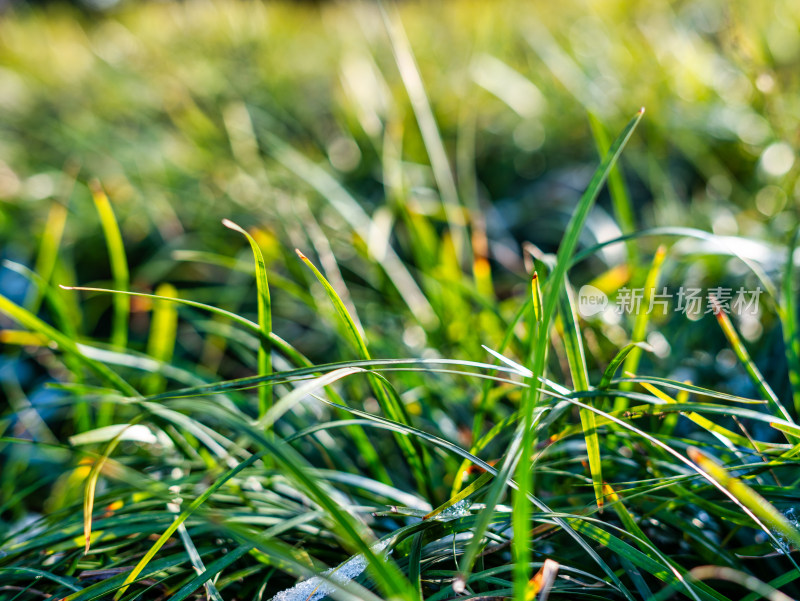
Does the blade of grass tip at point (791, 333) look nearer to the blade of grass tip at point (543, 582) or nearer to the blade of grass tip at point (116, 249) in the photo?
the blade of grass tip at point (543, 582)

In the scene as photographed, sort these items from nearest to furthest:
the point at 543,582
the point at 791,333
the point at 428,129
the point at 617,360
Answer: the point at 543,582 → the point at 617,360 → the point at 791,333 → the point at 428,129

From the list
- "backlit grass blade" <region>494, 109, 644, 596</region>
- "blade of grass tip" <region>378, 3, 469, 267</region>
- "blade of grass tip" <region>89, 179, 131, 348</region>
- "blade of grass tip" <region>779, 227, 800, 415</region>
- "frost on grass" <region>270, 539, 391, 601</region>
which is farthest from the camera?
"blade of grass tip" <region>378, 3, 469, 267</region>

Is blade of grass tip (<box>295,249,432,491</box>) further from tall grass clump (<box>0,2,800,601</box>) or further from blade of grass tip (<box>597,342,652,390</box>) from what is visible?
blade of grass tip (<box>597,342,652,390</box>)

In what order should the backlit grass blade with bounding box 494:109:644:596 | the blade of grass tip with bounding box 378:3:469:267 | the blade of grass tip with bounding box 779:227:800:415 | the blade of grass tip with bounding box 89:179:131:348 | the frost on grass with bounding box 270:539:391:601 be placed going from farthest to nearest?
the blade of grass tip with bounding box 378:3:469:267
the blade of grass tip with bounding box 89:179:131:348
the blade of grass tip with bounding box 779:227:800:415
the frost on grass with bounding box 270:539:391:601
the backlit grass blade with bounding box 494:109:644:596

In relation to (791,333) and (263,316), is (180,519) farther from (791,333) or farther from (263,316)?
(791,333)

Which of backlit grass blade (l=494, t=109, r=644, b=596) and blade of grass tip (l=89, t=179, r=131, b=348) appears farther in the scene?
blade of grass tip (l=89, t=179, r=131, b=348)

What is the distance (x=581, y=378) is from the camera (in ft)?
1.91

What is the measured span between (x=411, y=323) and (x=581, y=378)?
521mm

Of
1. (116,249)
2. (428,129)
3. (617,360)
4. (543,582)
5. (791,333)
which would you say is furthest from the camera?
(428,129)

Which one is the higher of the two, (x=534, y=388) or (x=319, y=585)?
(x=534, y=388)

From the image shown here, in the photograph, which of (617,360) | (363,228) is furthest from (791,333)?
(363,228)

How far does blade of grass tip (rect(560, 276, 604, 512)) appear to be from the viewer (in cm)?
55

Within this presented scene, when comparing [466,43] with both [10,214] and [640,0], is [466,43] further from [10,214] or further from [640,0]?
[10,214]

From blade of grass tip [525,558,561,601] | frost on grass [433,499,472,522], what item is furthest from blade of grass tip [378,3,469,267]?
blade of grass tip [525,558,561,601]
